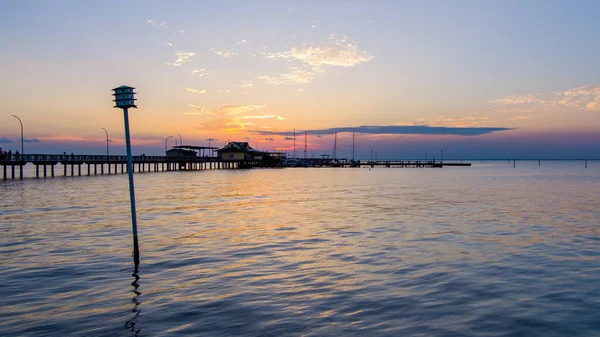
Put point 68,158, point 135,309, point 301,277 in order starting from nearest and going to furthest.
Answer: point 135,309 → point 301,277 → point 68,158

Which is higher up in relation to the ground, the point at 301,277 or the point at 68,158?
the point at 68,158

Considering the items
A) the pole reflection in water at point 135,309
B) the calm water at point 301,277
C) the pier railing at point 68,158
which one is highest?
the pier railing at point 68,158

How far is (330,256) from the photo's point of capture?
1639 cm

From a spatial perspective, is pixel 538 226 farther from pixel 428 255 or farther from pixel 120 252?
pixel 120 252

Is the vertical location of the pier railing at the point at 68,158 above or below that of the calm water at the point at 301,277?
above

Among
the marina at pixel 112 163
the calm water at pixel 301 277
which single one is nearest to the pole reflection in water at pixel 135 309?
the calm water at pixel 301 277

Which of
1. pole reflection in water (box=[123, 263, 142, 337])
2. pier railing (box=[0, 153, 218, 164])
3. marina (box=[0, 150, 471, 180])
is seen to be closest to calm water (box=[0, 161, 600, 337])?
pole reflection in water (box=[123, 263, 142, 337])

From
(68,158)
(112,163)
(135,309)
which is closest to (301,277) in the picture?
(135,309)

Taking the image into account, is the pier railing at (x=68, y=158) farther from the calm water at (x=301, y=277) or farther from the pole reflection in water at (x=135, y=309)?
the pole reflection in water at (x=135, y=309)

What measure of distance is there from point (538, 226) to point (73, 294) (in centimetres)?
2334

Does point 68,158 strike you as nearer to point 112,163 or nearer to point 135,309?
point 112,163

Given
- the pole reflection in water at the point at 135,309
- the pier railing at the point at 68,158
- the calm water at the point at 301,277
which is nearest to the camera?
the pole reflection in water at the point at 135,309

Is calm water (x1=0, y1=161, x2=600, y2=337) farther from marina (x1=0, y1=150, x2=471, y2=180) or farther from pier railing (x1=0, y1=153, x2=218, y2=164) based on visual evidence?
marina (x1=0, y1=150, x2=471, y2=180)

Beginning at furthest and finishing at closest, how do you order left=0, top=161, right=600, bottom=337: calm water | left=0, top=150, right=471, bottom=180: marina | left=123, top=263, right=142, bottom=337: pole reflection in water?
left=0, top=150, right=471, bottom=180: marina < left=0, top=161, right=600, bottom=337: calm water < left=123, top=263, right=142, bottom=337: pole reflection in water
